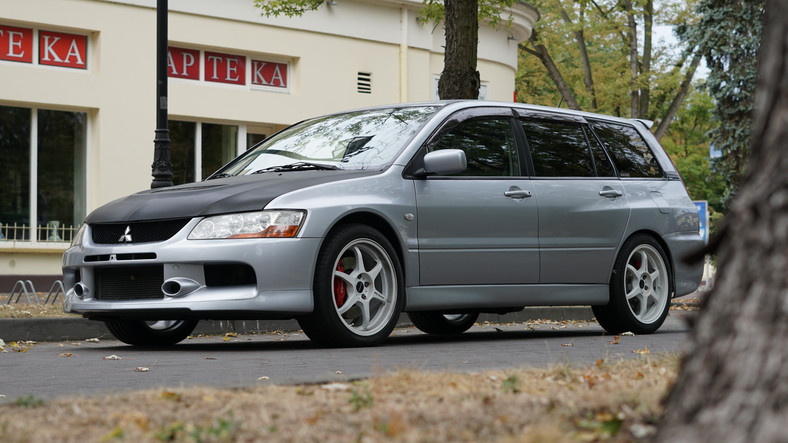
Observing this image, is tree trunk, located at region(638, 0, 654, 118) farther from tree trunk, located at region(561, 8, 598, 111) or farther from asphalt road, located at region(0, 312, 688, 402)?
asphalt road, located at region(0, 312, 688, 402)

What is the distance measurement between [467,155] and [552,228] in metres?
0.90

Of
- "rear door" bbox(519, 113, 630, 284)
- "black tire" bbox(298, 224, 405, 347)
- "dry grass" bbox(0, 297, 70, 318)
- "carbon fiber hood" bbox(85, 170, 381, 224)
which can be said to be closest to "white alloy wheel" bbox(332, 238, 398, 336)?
"black tire" bbox(298, 224, 405, 347)

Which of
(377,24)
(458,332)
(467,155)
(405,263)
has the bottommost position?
(458,332)

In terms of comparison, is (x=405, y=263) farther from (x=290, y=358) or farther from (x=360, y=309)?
(x=290, y=358)

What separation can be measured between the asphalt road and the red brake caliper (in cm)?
37

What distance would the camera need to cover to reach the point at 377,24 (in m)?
22.7

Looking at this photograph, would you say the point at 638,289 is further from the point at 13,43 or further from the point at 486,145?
the point at 13,43

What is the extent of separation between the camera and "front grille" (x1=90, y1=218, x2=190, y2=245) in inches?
292

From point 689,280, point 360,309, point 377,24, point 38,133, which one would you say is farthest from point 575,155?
point 377,24

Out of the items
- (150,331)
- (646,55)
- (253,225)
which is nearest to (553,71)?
(646,55)

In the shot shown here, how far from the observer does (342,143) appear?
838 centimetres

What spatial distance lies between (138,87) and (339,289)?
42.1 feet

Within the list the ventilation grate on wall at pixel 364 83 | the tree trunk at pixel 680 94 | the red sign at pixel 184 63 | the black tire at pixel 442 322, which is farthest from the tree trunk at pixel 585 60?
the black tire at pixel 442 322

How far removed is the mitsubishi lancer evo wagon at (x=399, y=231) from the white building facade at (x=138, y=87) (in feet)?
33.6
